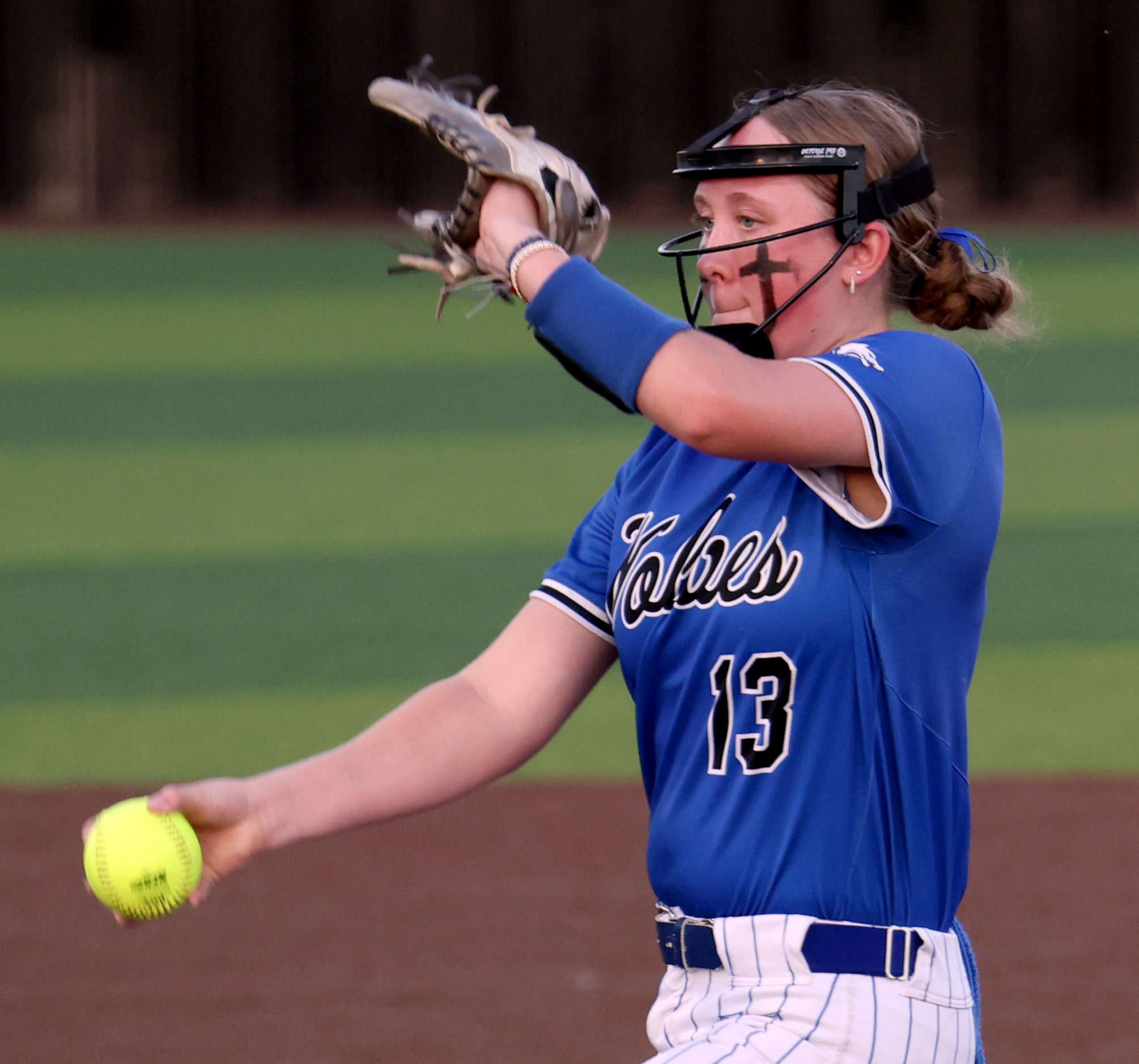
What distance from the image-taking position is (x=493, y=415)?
12.4 metres

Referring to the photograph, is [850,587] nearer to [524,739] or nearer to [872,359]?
[872,359]

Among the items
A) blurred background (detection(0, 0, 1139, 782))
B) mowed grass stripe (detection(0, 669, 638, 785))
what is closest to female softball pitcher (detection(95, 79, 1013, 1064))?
blurred background (detection(0, 0, 1139, 782))

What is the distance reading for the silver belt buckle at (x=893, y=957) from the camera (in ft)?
7.21

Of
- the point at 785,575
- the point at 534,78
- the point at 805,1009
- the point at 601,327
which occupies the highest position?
the point at 534,78

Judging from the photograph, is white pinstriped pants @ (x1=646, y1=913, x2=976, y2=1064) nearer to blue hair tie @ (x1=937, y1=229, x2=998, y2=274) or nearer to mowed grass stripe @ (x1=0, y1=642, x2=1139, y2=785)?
blue hair tie @ (x1=937, y1=229, x2=998, y2=274)

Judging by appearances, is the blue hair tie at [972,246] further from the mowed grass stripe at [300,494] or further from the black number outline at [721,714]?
the mowed grass stripe at [300,494]

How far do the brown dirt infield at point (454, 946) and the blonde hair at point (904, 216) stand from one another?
2.54 m

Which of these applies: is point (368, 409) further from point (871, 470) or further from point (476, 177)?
point (871, 470)

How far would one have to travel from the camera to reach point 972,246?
2.61 meters

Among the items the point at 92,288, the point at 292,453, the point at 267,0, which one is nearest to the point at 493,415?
the point at 292,453

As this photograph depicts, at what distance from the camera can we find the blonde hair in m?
2.40

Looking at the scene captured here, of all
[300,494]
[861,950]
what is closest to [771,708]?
[861,950]

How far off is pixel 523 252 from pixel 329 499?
28.0 ft

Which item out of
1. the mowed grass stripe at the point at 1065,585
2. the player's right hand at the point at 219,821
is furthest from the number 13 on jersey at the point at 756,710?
the mowed grass stripe at the point at 1065,585
